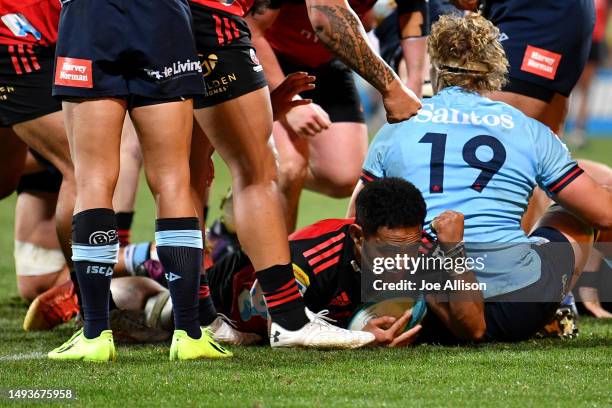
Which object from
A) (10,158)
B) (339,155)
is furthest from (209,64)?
(339,155)

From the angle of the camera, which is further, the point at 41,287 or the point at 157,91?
the point at 41,287

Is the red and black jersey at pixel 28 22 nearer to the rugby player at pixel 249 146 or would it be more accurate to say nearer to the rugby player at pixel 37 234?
the rugby player at pixel 249 146

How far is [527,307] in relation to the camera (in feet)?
14.1

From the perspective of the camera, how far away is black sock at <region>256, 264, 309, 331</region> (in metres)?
4.17

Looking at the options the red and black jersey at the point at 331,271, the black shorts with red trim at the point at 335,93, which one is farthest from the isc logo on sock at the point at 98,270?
the black shorts with red trim at the point at 335,93

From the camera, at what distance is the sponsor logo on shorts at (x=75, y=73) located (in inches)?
149

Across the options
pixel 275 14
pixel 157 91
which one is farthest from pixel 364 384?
pixel 275 14

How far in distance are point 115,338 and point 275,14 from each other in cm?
186

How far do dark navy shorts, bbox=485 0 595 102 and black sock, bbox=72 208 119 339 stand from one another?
2.45 metres

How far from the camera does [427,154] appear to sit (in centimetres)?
440

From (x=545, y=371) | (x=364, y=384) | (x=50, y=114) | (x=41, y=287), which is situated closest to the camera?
(x=364, y=384)

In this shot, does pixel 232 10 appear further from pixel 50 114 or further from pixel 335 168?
pixel 335 168

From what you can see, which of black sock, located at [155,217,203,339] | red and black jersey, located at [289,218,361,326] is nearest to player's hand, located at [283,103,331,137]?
red and black jersey, located at [289,218,361,326]

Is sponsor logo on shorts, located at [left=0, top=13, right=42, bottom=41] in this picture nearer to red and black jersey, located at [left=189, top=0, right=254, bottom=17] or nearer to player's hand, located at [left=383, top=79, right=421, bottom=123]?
red and black jersey, located at [left=189, top=0, right=254, bottom=17]
